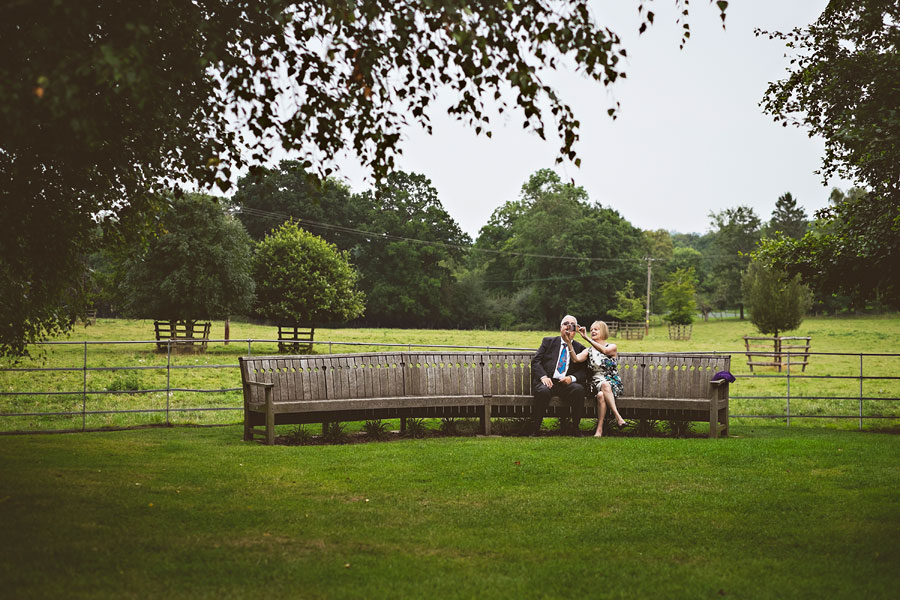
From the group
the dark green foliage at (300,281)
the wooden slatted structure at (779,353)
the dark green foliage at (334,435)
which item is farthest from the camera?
the dark green foliage at (300,281)

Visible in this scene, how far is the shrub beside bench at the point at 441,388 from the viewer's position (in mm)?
10453

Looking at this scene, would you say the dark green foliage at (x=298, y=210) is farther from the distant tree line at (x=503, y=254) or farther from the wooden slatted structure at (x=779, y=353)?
the wooden slatted structure at (x=779, y=353)

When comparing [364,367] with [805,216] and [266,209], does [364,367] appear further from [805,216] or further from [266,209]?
[805,216]

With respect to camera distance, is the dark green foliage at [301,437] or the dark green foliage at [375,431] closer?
the dark green foliage at [301,437]

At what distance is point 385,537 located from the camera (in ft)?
18.6

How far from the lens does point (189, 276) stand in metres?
34.5

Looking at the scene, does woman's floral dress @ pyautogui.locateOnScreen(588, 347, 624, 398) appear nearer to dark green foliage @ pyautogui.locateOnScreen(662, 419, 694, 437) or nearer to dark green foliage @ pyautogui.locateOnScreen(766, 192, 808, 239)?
dark green foliage @ pyautogui.locateOnScreen(662, 419, 694, 437)

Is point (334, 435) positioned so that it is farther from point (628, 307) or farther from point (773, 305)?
point (628, 307)

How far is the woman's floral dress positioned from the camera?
37.1ft

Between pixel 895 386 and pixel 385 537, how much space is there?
23.5 metres

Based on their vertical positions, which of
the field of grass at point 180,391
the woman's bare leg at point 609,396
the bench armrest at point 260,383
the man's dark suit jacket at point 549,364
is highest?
the man's dark suit jacket at point 549,364

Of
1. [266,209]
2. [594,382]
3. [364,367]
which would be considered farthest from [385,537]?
[266,209]

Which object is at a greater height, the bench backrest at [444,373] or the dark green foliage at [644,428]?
the bench backrest at [444,373]

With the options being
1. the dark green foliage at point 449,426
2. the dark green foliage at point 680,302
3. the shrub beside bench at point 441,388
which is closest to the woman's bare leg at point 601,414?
the shrub beside bench at point 441,388
